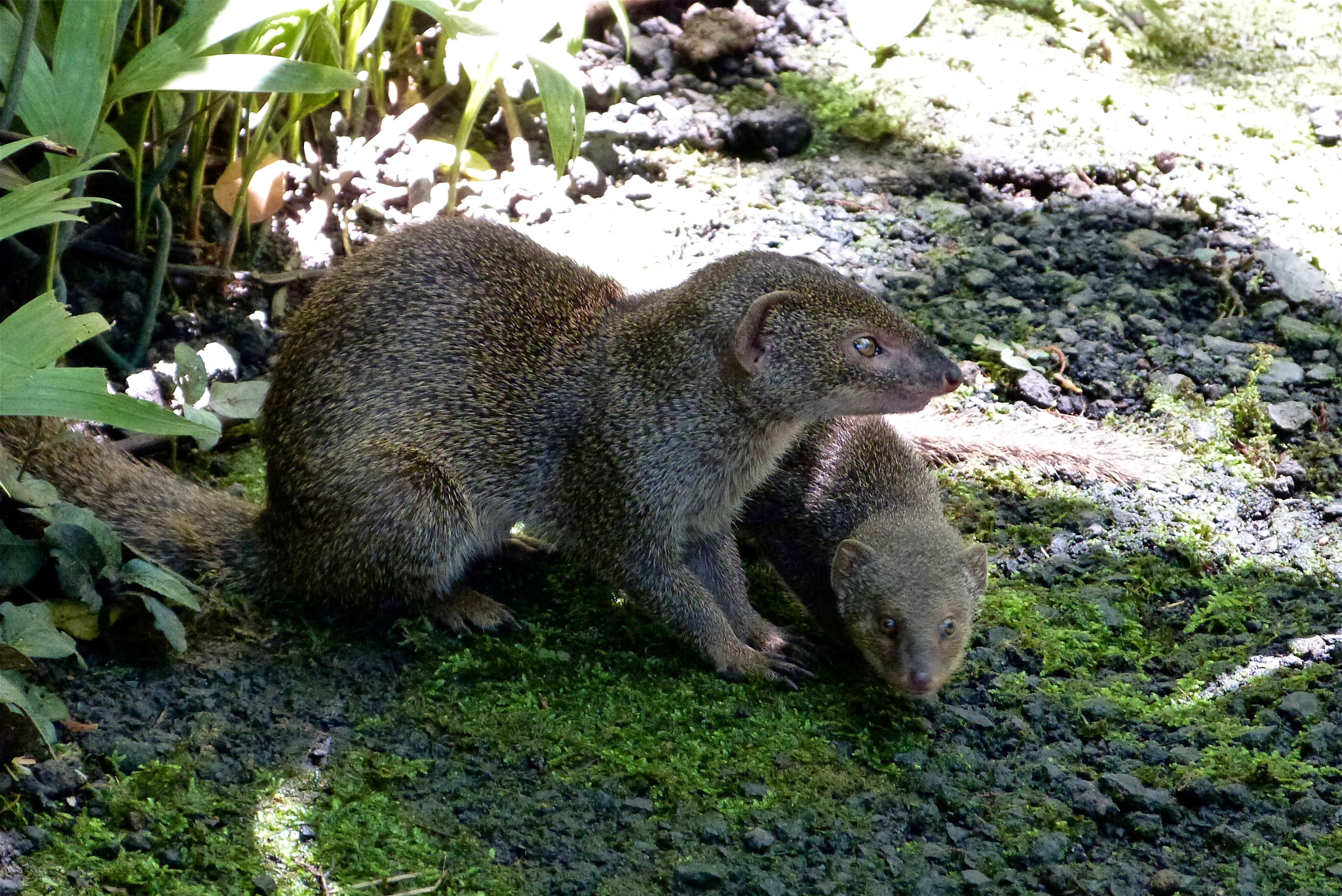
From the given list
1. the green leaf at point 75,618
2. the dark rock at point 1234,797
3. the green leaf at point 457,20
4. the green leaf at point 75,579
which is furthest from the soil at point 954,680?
the green leaf at point 457,20

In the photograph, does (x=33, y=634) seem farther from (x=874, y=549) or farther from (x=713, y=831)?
(x=874, y=549)

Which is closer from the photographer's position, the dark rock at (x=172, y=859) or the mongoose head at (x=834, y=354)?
the dark rock at (x=172, y=859)

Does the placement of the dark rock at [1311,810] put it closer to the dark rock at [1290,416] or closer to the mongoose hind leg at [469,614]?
the dark rock at [1290,416]

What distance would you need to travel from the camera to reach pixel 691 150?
25.0 feet

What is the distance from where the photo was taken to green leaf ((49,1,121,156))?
4422mm

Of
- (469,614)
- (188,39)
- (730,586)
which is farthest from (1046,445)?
(188,39)

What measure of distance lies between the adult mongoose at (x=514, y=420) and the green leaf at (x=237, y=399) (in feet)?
0.39

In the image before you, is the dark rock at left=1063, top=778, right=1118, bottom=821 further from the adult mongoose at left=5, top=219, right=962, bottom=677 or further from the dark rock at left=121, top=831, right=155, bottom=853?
the dark rock at left=121, top=831, right=155, bottom=853

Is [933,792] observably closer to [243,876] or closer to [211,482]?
[243,876]

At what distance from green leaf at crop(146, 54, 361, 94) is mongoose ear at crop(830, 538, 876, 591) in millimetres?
2456

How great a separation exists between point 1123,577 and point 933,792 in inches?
65.7

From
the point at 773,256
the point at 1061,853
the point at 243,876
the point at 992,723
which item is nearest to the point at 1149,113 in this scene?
the point at 773,256

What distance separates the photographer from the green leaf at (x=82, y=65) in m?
4.42

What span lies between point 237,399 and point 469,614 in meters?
1.25
